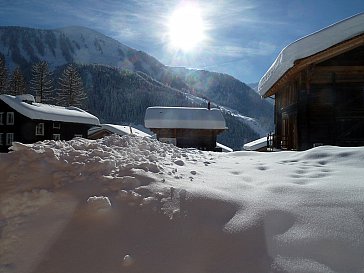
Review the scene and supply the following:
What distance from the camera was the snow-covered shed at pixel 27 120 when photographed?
2855 centimetres

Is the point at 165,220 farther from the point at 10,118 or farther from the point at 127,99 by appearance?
the point at 127,99

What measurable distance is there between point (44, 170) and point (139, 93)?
376 feet

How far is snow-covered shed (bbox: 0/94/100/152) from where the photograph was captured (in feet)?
93.7

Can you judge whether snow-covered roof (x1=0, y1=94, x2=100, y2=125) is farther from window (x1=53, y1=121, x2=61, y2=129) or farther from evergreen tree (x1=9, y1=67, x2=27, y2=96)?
evergreen tree (x1=9, y1=67, x2=27, y2=96)

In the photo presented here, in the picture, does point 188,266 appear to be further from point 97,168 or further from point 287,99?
point 287,99

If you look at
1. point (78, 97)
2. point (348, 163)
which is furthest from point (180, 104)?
point (348, 163)

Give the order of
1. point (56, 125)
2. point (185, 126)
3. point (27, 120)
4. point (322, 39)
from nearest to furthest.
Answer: point (322, 39) → point (185, 126) → point (27, 120) → point (56, 125)

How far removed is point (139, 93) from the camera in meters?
116

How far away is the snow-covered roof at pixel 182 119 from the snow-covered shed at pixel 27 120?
377 inches

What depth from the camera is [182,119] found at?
27.8 m

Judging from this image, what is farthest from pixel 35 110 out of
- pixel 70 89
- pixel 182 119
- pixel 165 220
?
pixel 165 220

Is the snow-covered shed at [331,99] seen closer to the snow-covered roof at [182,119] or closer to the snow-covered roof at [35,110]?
the snow-covered roof at [182,119]

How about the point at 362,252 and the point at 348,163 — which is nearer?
the point at 362,252

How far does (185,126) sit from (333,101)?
15.8m
